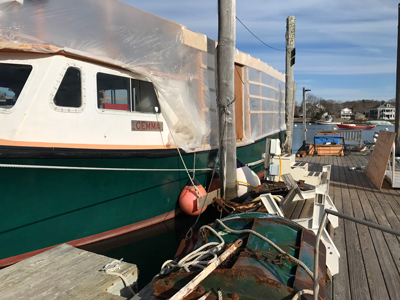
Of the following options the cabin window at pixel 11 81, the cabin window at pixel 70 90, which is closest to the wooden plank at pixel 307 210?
the cabin window at pixel 70 90

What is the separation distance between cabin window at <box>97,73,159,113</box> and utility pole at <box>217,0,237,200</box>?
126cm

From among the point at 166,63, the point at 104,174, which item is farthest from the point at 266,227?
the point at 166,63

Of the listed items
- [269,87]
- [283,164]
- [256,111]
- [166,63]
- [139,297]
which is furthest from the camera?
[269,87]

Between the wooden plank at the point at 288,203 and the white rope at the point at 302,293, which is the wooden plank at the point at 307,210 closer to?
the wooden plank at the point at 288,203

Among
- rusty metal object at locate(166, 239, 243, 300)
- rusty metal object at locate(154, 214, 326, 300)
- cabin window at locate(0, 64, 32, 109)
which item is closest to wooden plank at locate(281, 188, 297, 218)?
rusty metal object at locate(154, 214, 326, 300)

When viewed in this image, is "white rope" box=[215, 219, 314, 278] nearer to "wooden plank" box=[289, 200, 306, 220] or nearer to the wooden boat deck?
the wooden boat deck

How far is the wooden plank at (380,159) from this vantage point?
5927 millimetres

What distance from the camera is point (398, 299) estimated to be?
2576mm

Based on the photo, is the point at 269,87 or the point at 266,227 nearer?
the point at 266,227

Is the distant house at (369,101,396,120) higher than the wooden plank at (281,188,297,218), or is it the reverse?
the distant house at (369,101,396,120)

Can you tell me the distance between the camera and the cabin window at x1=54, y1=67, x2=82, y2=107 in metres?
4.23

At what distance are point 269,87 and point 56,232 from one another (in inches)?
304

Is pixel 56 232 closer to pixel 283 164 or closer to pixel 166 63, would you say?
pixel 166 63

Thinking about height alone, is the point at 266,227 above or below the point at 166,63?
below
